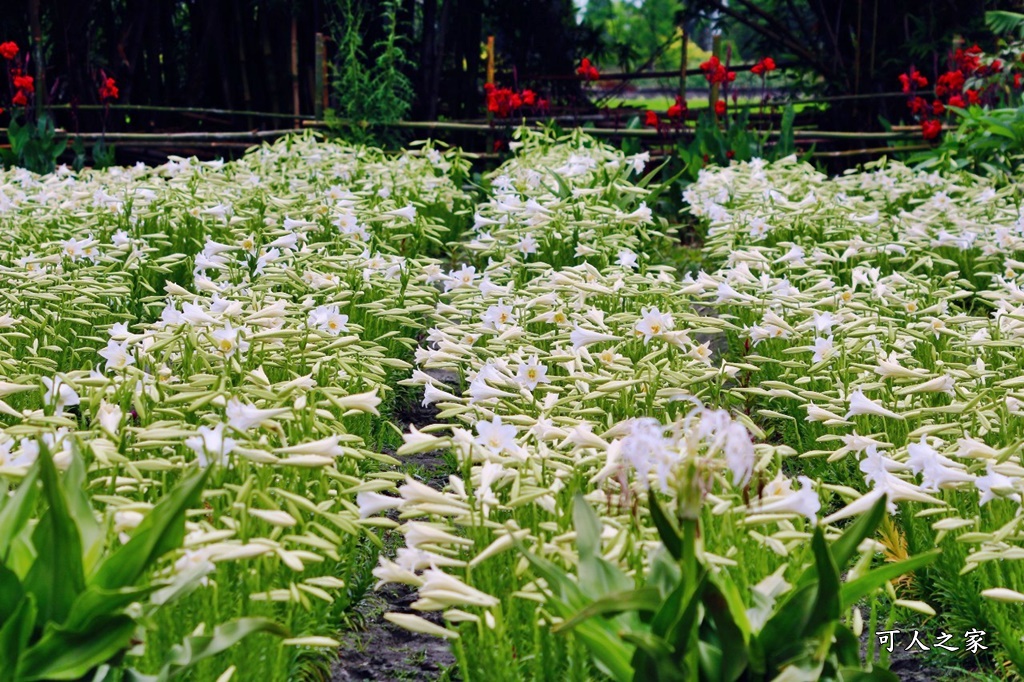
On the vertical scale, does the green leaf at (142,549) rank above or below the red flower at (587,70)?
below

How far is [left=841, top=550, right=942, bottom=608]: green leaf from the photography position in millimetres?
1667

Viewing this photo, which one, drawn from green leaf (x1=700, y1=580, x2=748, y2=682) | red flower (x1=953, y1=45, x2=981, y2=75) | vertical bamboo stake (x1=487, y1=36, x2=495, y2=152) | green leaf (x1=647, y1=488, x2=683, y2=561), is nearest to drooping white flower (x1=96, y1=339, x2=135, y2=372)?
green leaf (x1=647, y1=488, x2=683, y2=561)

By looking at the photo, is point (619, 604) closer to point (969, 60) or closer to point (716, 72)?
point (716, 72)

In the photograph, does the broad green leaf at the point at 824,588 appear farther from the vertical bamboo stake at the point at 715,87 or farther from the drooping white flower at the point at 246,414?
the vertical bamboo stake at the point at 715,87

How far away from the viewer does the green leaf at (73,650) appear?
5.31ft

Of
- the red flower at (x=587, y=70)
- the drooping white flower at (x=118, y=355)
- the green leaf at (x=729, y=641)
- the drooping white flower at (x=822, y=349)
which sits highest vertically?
the red flower at (x=587, y=70)

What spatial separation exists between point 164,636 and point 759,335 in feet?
6.79

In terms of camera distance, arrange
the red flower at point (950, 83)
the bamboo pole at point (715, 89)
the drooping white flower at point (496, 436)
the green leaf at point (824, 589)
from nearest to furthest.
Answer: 1. the green leaf at point (824, 589)
2. the drooping white flower at point (496, 436)
3. the red flower at point (950, 83)
4. the bamboo pole at point (715, 89)

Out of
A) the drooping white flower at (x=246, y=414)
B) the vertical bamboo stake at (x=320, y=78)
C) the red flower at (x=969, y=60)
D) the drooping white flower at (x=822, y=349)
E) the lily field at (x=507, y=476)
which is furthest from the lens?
the vertical bamboo stake at (x=320, y=78)

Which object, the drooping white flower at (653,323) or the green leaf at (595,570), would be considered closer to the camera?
the green leaf at (595,570)

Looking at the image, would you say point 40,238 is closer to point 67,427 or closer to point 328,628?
point 67,427

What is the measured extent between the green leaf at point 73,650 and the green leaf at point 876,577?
1076mm

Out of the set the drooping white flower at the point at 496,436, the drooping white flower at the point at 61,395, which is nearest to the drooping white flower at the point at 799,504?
the drooping white flower at the point at 496,436

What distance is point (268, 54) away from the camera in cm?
1097
